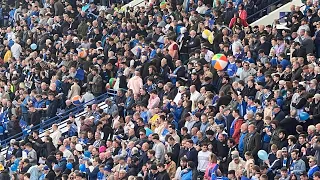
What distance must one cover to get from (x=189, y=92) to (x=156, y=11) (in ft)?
22.1

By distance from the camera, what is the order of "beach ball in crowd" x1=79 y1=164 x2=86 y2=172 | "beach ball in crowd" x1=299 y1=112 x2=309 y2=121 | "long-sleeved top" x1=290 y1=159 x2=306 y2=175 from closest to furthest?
"long-sleeved top" x1=290 y1=159 x2=306 y2=175 → "beach ball in crowd" x1=299 y1=112 x2=309 y2=121 → "beach ball in crowd" x1=79 y1=164 x2=86 y2=172

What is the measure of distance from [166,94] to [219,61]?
151cm

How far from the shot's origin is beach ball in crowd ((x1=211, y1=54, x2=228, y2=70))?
27125 millimetres

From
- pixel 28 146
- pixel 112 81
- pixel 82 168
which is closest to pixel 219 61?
pixel 112 81

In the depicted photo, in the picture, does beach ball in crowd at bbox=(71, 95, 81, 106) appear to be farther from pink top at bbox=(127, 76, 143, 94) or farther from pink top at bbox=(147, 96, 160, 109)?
pink top at bbox=(147, 96, 160, 109)

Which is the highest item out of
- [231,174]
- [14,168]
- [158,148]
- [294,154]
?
[294,154]

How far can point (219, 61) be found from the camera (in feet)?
89.5

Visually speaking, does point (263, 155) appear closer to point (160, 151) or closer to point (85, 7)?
point (160, 151)

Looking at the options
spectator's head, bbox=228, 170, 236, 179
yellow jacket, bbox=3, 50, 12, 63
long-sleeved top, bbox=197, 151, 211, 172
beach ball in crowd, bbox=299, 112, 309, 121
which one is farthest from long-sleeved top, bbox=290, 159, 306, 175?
yellow jacket, bbox=3, 50, 12, 63

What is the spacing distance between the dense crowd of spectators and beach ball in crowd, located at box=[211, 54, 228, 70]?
131mm

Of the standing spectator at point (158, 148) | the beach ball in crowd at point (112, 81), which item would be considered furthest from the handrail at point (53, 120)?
the standing spectator at point (158, 148)

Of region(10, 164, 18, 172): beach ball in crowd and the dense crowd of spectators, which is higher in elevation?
the dense crowd of spectators

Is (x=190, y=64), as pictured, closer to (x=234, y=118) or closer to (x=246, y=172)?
(x=234, y=118)

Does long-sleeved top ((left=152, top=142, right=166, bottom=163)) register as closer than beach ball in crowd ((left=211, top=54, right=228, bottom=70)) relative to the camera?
Yes
